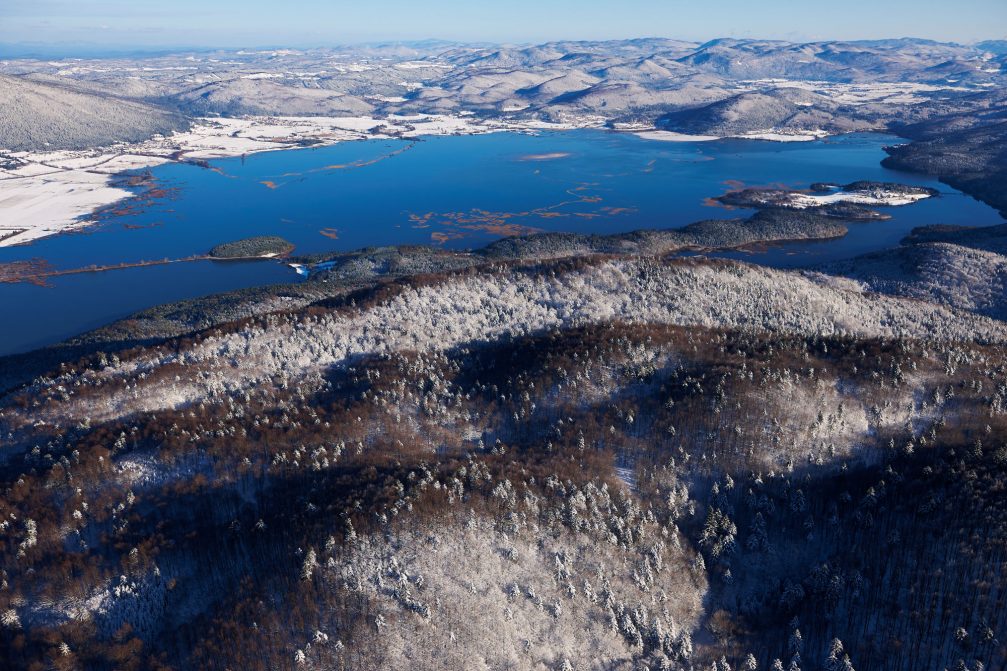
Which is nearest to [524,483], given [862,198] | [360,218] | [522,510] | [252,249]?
[522,510]

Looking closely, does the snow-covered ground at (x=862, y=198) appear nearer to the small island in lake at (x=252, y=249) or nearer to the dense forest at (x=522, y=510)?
the dense forest at (x=522, y=510)

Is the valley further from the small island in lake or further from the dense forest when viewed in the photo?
the small island in lake


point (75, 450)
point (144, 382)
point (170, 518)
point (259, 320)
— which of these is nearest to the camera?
point (170, 518)

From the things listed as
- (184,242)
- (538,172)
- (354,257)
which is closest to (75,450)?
(354,257)

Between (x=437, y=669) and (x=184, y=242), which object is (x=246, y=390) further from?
(x=184, y=242)

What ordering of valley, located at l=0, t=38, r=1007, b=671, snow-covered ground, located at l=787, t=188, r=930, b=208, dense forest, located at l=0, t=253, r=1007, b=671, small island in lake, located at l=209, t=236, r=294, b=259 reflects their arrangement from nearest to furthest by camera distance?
dense forest, located at l=0, t=253, r=1007, b=671 < valley, located at l=0, t=38, r=1007, b=671 < small island in lake, located at l=209, t=236, r=294, b=259 < snow-covered ground, located at l=787, t=188, r=930, b=208

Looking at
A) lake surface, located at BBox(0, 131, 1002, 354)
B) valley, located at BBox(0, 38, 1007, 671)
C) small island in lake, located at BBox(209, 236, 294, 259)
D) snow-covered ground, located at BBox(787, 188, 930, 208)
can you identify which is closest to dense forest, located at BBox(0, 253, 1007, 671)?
valley, located at BBox(0, 38, 1007, 671)

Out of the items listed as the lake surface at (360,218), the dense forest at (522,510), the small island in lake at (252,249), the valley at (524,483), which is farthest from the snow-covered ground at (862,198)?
the small island in lake at (252,249)

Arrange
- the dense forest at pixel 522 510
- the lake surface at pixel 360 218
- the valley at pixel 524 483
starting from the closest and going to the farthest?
the dense forest at pixel 522 510 < the valley at pixel 524 483 < the lake surface at pixel 360 218
